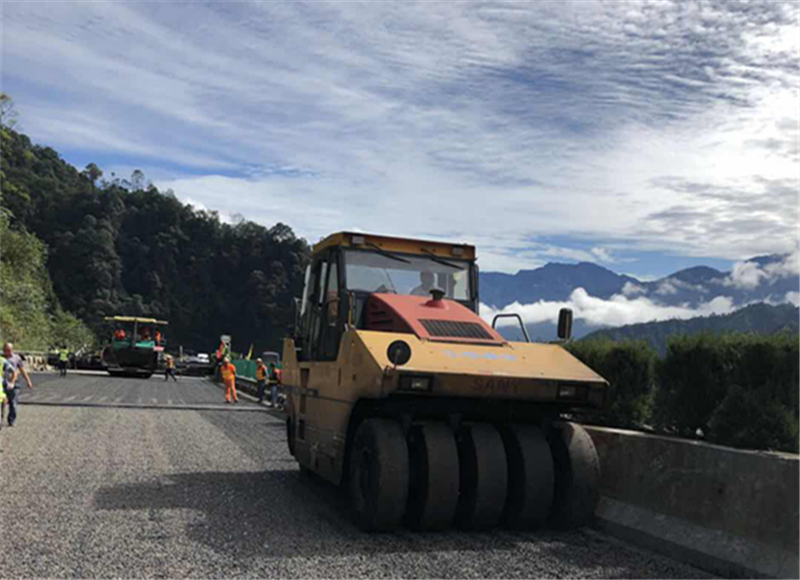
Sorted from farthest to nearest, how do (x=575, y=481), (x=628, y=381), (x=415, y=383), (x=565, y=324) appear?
1. (x=628, y=381)
2. (x=565, y=324)
3. (x=575, y=481)
4. (x=415, y=383)

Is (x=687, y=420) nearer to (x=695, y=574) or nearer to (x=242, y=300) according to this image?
(x=695, y=574)

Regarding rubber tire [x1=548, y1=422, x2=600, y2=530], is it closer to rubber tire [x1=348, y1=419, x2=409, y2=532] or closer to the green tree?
rubber tire [x1=348, y1=419, x2=409, y2=532]

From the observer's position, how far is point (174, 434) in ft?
54.6

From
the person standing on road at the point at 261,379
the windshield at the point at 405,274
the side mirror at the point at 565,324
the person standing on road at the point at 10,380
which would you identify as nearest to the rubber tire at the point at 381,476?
the windshield at the point at 405,274

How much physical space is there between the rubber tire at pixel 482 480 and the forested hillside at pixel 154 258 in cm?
9644

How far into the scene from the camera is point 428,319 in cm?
906

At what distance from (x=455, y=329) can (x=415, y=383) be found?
1.43 meters

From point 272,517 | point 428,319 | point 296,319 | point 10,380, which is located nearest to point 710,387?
point 428,319

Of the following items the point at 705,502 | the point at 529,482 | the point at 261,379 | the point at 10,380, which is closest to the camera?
the point at 705,502

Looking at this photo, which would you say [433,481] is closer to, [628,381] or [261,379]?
[628,381]

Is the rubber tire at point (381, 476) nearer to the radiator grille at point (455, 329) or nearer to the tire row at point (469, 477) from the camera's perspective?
the tire row at point (469, 477)

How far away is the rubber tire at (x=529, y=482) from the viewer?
821 cm

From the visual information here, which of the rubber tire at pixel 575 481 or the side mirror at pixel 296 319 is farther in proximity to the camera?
the side mirror at pixel 296 319

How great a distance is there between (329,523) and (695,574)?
3503 millimetres
